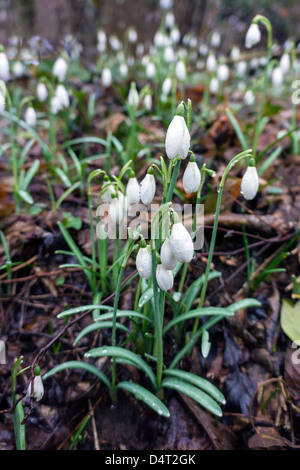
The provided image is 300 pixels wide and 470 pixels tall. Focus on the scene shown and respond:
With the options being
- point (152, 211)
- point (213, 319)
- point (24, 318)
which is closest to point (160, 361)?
point (213, 319)

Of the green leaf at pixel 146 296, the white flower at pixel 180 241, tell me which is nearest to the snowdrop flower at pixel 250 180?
the white flower at pixel 180 241

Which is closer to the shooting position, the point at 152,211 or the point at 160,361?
the point at 160,361

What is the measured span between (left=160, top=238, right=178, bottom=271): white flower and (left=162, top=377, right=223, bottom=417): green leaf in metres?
0.64

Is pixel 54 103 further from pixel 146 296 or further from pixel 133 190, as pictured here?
pixel 146 296

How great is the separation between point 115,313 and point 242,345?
2.81ft

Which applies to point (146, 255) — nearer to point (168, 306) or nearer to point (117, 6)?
point (168, 306)

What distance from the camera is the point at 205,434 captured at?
5.29 feet

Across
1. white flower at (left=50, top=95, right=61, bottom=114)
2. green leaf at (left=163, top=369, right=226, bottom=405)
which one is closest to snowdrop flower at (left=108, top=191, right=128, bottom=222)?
green leaf at (left=163, top=369, right=226, bottom=405)

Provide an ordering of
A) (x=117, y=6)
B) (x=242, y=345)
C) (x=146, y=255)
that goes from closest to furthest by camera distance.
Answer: (x=146, y=255) → (x=242, y=345) → (x=117, y=6)

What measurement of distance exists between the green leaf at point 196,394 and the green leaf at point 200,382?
2cm

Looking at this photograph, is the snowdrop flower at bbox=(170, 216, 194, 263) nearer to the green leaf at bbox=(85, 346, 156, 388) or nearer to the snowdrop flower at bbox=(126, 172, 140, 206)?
the snowdrop flower at bbox=(126, 172, 140, 206)

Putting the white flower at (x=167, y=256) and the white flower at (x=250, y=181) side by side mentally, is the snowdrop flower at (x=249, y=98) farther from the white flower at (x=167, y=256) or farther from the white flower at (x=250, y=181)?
the white flower at (x=167, y=256)

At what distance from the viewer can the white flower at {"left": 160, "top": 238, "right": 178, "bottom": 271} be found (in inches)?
47.1

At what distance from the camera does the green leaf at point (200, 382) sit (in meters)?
1.44
